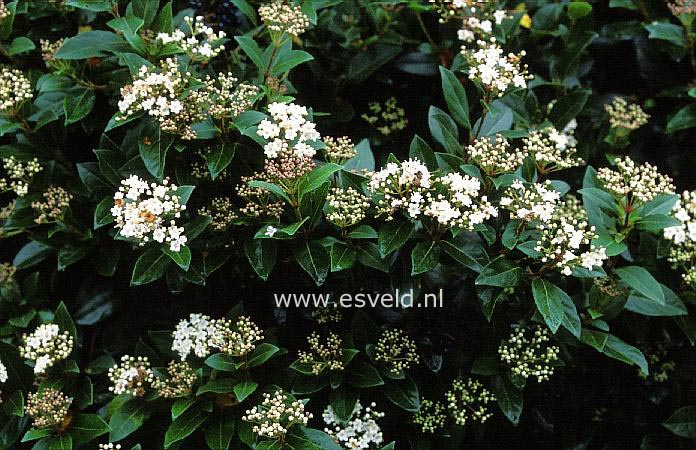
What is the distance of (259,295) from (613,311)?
5.07 ft

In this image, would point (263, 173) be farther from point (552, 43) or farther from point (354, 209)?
point (552, 43)

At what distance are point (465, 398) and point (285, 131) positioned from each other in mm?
1332

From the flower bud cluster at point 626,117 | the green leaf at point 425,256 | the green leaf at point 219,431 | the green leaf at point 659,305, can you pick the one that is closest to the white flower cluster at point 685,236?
the green leaf at point 659,305

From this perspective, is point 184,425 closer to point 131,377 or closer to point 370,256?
point 131,377

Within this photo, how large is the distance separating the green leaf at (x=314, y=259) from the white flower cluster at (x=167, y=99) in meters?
0.59

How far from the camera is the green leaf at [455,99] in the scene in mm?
3121

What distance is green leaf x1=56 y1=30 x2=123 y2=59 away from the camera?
117 inches

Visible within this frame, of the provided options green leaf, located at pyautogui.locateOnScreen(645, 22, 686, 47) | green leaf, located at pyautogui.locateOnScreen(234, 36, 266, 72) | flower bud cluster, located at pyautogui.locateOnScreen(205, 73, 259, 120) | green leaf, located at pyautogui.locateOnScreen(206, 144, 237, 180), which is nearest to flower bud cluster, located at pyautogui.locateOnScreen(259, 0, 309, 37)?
green leaf, located at pyautogui.locateOnScreen(234, 36, 266, 72)

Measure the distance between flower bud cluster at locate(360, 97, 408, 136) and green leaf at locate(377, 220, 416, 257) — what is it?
39.9 inches

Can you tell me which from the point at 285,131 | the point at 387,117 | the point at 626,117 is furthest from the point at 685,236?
the point at 285,131

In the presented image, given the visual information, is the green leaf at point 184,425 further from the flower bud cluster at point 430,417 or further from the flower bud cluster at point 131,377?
the flower bud cluster at point 430,417

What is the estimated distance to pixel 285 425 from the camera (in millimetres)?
2736

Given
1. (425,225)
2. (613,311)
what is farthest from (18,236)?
(613,311)

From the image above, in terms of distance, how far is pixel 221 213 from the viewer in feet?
9.48
